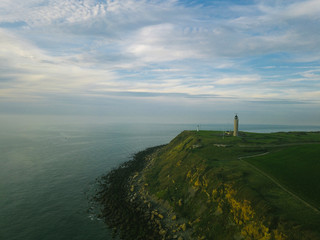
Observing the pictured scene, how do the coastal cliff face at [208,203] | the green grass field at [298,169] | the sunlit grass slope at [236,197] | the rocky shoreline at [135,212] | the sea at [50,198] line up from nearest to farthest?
the sunlit grass slope at [236,197] → the coastal cliff face at [208,203] → the green grass field at [298,169] → the rocky shoreline at [135,212] → the sea at [50,198]

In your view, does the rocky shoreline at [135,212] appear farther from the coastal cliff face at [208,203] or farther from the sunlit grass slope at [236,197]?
the sunlit grass slope at [236,197]

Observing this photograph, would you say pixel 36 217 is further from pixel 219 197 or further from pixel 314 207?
pixel 314 207

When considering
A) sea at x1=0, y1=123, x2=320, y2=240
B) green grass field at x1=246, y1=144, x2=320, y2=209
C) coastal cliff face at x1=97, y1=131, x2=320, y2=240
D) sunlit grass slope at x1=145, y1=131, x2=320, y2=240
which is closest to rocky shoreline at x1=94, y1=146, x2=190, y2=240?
coastal cliff face at x1=97, y1=131, x2=320, y2=240

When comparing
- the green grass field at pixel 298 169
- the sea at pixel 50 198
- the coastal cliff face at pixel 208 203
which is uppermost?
the green grass field at pixel 298 169

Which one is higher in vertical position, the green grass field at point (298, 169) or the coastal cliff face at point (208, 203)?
the green grass field at point (298, 169)

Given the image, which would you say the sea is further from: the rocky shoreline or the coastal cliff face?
the coastal cliff face

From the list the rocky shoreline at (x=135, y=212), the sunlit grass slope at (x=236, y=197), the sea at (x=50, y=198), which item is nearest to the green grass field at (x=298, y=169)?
the sunlit grass slope at (x=236, y=197)

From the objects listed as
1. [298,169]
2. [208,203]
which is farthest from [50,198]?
[298,169]

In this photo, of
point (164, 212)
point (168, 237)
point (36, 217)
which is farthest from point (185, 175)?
point (36, 217)

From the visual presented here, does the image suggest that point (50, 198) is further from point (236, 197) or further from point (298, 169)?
point (298, 169)
